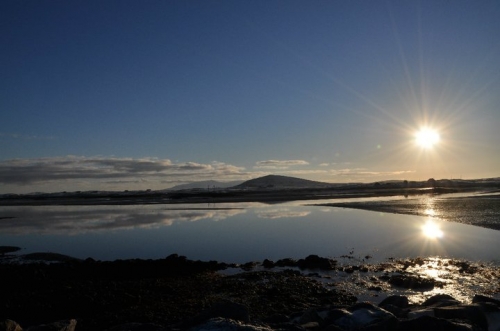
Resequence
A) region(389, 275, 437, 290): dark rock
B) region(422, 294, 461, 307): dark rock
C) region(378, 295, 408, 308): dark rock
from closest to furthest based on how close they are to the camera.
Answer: region(422, 294, 461, 307): dark rock → region(378, 295, 408, 308): dark rock → region(389, 275, 437, 290): dark rock

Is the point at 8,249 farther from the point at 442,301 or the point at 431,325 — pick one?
the point at 431,325

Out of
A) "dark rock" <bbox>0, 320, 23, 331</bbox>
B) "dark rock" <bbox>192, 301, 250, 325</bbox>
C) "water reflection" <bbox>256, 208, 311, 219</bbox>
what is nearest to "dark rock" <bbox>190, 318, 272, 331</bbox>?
"dark rock" <bbox>192, 301, 250, 325</bbox>

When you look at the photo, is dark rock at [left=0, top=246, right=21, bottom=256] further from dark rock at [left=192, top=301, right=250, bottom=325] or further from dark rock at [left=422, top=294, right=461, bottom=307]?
dark rock at [left=422, top=294, right=461, bottom=307]

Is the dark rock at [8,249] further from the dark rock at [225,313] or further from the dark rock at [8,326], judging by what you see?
A: the dark rock at [225,313]

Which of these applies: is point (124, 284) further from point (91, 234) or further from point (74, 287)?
point (91, 234)

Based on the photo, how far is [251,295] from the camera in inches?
583

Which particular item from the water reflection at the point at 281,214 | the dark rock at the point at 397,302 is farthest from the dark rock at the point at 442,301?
the water reflection at the point at 281,214

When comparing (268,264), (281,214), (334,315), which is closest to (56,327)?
(334,315)

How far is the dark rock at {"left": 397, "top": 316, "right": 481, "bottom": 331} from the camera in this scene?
8.28 metres

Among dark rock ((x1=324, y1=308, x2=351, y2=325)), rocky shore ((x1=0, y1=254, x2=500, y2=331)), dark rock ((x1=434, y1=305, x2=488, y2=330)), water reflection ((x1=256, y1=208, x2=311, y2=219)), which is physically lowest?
rocky shore ((x1=0, y1=254, x2=500, y2=331))

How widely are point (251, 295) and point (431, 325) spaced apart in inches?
303

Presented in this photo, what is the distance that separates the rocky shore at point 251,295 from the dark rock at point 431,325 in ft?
0.07

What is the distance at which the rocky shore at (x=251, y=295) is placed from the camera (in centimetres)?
961

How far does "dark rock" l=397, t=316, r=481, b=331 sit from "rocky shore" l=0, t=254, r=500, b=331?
0.02 meters
